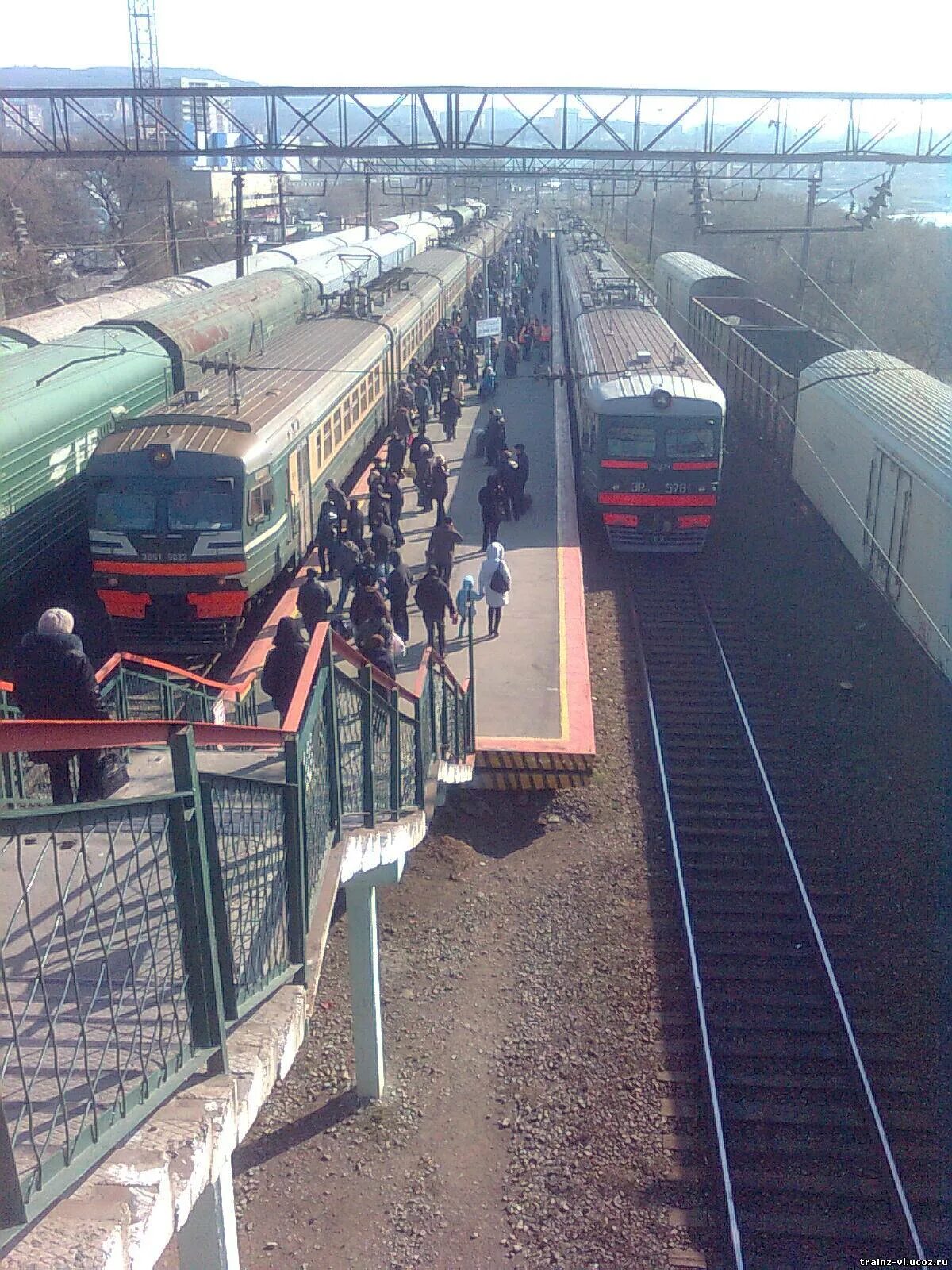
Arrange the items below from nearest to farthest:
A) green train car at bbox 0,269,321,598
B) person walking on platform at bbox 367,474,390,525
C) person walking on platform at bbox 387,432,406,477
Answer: green train car at bbox 0,269,321,598 → person walking on platform at bbox 367,474,390,525 → person walking on platform at bbox 387,432,406,477

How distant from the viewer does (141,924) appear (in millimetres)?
3516

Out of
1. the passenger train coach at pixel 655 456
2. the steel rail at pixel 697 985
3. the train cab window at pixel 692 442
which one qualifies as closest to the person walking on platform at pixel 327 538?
the steel rail at pixel 697 985

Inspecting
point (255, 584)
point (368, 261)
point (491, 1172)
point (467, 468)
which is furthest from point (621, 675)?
point (368, 261)

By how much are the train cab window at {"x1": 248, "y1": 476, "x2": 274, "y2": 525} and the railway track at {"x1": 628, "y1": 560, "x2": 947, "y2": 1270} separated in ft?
16.5

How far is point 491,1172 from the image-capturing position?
6.63 metres

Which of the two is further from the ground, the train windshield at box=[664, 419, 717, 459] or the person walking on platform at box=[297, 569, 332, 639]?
the train windshield at box=[664, 419, 717, 459]

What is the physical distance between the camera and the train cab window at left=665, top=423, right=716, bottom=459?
1644cm

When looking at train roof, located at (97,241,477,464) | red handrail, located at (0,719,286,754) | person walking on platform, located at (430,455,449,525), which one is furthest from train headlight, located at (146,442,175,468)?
red handrail, located at (0,719,286,754)

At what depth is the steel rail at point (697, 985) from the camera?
6.25 m

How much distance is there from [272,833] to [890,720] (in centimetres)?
934

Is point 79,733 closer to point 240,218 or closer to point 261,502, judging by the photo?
point 261,502

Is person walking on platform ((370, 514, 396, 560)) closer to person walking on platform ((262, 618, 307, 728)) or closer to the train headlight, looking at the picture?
the train headlight

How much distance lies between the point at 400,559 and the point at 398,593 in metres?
0.71

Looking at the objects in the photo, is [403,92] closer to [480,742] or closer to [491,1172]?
[480,742]
